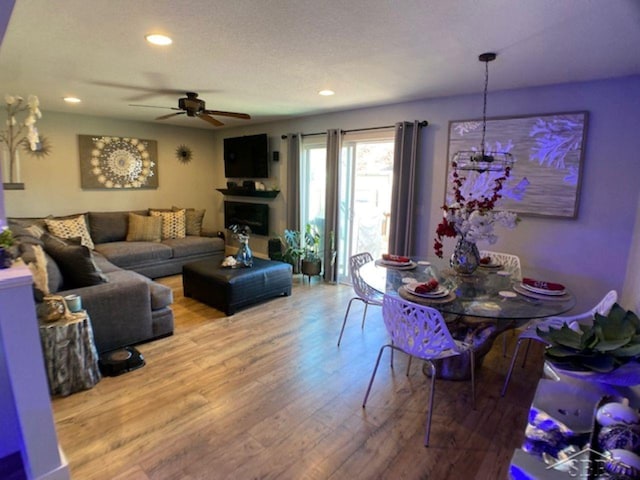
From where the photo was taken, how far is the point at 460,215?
2.56m

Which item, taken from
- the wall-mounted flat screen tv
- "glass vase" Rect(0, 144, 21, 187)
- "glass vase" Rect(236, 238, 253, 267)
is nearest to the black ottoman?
"glass vase" Rect(236, 238, 253, 267)

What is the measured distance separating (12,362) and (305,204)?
412 centimetres

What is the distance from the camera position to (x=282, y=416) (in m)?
2.20

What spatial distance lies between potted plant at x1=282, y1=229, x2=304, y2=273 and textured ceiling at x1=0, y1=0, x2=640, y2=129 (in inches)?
82.0

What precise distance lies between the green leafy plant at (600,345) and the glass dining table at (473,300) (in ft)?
3.03

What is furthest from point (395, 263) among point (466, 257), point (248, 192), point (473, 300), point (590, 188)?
point (248, 192)

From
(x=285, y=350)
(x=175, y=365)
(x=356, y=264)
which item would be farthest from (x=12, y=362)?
(x=356, y=264)

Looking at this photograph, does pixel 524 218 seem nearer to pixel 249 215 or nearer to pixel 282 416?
pixel 282 416

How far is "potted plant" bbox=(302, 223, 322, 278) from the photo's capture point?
4988 millimetres

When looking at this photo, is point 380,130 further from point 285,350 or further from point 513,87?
point 285,350

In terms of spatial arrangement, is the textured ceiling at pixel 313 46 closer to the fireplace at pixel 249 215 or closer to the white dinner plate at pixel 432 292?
the white dinner plate at pixel 432 292

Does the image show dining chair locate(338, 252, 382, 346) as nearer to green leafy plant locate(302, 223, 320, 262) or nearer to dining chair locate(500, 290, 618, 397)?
dining chair locate(500, 290, 618, 397)

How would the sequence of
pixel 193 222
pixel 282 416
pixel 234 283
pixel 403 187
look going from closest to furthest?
pixel 282 416 → pixel 234 283 → pixel 403 187 → pixel 193 222

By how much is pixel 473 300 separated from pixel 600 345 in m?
1.22
